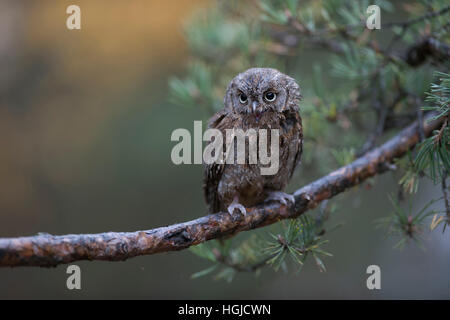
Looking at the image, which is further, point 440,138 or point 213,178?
point 213,178

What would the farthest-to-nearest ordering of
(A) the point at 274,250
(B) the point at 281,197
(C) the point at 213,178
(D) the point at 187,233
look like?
(C) the point at 213,178 → (B) the point at 281,197 → (A) the point at 274,250 → (D) the point at 187,233

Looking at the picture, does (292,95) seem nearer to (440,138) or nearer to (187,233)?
(440,138)

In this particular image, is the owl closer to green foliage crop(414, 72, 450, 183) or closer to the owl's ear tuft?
the owl's ear tuft

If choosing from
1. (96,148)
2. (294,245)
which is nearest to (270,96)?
(294,245)

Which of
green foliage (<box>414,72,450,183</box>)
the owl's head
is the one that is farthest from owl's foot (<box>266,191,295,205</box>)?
green foliage (<box>414,72,450,183</box>)

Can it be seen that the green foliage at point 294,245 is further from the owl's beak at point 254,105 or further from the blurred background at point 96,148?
the blurred background at point 96,148

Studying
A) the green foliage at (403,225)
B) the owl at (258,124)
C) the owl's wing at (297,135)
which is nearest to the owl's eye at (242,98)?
the owl at (258,124)
